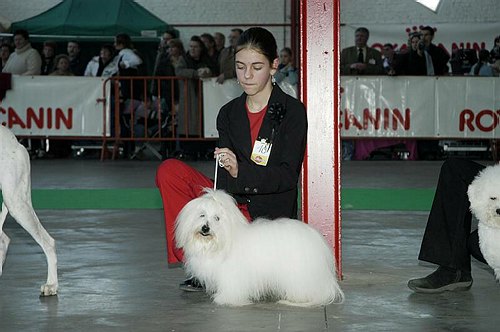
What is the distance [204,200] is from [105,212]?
3.73 meters

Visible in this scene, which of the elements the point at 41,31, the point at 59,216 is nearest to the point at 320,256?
the point at 59,216

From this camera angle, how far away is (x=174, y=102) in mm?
12836

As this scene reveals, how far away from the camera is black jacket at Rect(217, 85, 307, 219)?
13.9ft

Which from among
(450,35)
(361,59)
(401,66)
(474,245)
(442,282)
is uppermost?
(450,35)

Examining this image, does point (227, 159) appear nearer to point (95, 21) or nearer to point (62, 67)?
point (62, 67)

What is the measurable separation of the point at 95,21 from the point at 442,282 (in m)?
12.0

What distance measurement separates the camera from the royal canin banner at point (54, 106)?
40.2 ft

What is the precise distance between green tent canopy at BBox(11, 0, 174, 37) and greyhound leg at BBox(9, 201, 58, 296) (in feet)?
37.0

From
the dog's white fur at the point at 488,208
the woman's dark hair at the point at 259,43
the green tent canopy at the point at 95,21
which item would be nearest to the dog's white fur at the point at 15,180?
the woman's dark hair at the point at 259,43

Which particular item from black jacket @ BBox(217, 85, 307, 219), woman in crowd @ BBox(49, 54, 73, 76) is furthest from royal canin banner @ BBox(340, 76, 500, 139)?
black jacket @ BBox(217, 85, 307, 219)

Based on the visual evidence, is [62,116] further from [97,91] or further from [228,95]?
[228,95]

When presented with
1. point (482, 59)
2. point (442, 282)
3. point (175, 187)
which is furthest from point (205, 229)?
point (482, 59)

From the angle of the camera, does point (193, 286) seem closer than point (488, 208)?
No

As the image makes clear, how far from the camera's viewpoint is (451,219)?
170 inches
